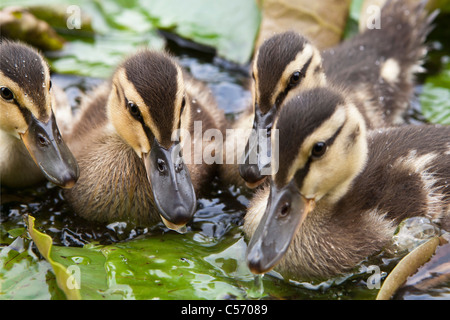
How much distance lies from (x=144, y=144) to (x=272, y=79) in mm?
635

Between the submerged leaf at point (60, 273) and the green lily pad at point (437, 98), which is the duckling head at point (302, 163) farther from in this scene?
the green lily pad at point (437, 98)

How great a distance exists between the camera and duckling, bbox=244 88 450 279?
90.6 inches

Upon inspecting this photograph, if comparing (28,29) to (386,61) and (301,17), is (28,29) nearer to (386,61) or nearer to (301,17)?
(301,17)

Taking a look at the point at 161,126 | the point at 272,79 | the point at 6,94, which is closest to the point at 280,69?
the point at 272,79

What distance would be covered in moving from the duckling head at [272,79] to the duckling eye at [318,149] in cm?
41

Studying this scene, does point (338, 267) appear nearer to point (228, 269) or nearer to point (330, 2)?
point (228, 269)

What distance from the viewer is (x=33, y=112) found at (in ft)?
9.17

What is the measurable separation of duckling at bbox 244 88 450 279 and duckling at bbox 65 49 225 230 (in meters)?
0.40

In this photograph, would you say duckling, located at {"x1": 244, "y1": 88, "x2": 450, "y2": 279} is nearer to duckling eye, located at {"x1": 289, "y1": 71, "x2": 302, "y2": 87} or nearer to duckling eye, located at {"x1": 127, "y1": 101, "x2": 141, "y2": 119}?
duckling eye, located at {"x1": 289, "y1": 71, "x2": 302, "y2": 87}

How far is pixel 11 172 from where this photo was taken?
3127 millimetres

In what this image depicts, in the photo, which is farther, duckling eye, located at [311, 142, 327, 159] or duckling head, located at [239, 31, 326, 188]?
duckling head, located at [239, 31, 326, 188]

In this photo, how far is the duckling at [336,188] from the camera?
230 cm

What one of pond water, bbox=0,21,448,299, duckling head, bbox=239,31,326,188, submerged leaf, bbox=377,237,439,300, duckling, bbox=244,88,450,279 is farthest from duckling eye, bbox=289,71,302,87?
submerged leaf, bbox=377,237,439,300
